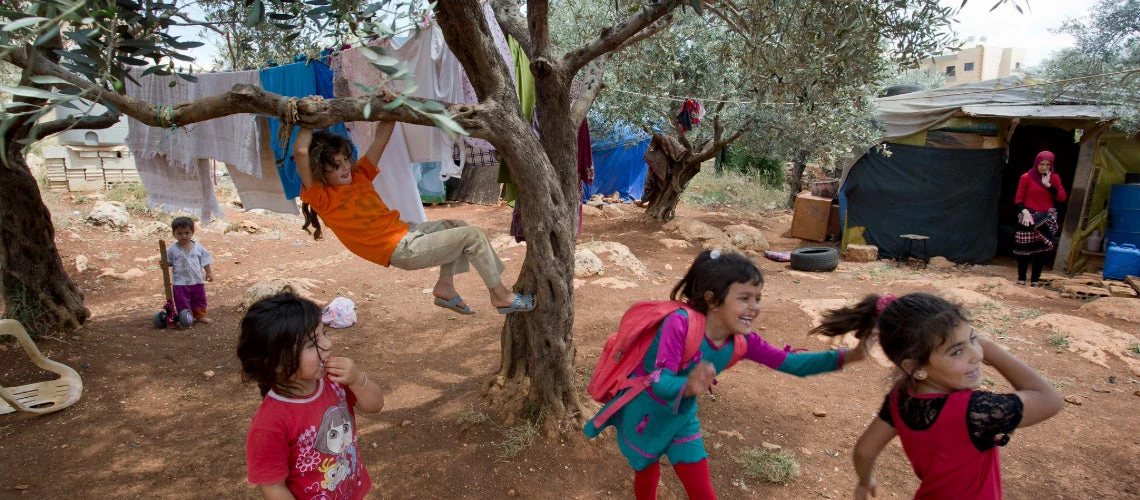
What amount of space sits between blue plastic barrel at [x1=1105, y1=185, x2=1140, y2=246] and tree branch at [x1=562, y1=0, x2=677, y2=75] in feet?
29.5

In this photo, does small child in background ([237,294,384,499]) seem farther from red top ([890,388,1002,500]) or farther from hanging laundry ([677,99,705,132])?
hanging laundry ([677,99,705,132])

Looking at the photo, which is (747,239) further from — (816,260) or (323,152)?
(323,152)

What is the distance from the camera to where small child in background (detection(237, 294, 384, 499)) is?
180cm

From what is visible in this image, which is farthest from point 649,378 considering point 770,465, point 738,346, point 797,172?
point 797,172

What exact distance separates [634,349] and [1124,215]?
9.92 meters

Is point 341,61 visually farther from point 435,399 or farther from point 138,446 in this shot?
point 138,446

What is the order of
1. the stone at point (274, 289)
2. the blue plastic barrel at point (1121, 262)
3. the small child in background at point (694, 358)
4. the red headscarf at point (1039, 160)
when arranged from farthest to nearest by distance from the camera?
the blue plastic barrel at point (1121, 262) < the red headscarf at point (1039, 160) < the stone at point (274, 289) < the small child in background at point (694, 358)

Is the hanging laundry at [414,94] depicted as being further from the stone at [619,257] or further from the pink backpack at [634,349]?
the stone at [619,257]

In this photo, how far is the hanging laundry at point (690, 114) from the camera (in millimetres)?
10875

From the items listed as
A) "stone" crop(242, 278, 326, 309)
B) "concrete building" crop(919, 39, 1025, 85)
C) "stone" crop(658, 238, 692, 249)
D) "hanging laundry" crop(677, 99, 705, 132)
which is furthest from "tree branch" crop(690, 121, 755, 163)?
"concrete building" crop(919, 39, 1025, 85)

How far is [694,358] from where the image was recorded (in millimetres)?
2289

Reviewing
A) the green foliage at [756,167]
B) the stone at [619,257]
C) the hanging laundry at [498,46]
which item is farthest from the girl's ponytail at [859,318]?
the green foliage at [756,167]

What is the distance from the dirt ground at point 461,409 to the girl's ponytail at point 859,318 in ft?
1.08

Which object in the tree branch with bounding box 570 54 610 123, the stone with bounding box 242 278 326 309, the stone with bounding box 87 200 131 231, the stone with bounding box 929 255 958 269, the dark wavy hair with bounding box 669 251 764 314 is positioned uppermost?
the tree branch with bounding box 570 54 610 123
